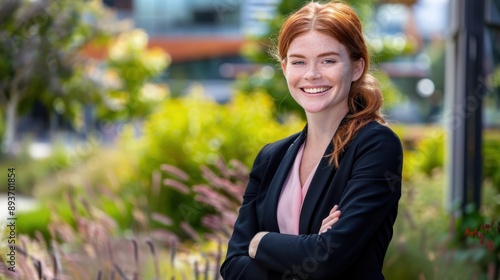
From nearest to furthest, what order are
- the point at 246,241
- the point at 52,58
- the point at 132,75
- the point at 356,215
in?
1. the point at 356,215
2. the point at 246,241
3. the point at 52,58
4. the point at 132,75

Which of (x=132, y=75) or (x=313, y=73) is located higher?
(x=132, y=75)

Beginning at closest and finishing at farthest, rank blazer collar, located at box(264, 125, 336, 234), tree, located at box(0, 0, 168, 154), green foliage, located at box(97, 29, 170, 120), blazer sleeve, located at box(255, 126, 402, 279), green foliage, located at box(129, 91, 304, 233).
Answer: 1. blazer sleeve, located at box(255, 126, 402, 279)
2. blazer collar, located at box(264, 125, 336, 234)
3. green foliage, located at box(129, 91, 304, 233)
4. tree, located at box(0, 0, 168, 154)
5. green foliage, located at box(97, 29, 170, 120)

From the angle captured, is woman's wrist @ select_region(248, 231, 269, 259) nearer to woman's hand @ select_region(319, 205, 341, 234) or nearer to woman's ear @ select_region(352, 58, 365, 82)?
woman's hand @ select_region(319, 205, 341, 234)

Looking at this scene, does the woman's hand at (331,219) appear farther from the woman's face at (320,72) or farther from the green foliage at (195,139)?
the green foliage at (195,139)

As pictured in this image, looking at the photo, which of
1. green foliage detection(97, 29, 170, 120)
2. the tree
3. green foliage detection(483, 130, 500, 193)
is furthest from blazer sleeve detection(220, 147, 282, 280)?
green foliage detection(97, 29, 170, 120)

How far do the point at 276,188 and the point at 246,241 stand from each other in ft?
0.55

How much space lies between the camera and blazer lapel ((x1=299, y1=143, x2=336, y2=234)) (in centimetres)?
203

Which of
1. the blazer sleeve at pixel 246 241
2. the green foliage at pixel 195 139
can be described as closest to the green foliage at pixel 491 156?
the green foliage at pixel 195 139

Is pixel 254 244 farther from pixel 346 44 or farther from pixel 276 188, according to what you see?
pixel 346 44

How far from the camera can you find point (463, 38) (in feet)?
22.2

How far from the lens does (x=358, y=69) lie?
7.00ft

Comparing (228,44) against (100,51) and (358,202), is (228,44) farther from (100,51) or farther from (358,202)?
(358,202)

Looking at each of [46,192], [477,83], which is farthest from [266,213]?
[46,192]

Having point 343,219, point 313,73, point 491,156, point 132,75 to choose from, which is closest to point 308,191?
point 343,219
